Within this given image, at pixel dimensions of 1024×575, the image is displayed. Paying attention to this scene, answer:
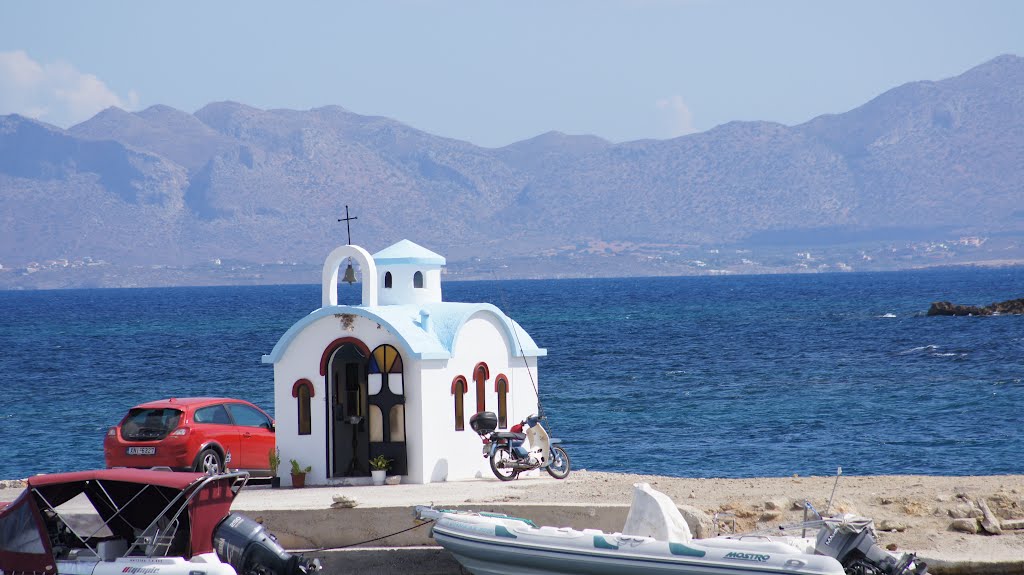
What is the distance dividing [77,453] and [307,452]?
1845 cm

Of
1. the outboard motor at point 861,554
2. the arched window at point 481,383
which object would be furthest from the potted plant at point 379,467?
the outboard motor at point 861,554

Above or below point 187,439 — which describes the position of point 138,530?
below

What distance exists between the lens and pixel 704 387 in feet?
173

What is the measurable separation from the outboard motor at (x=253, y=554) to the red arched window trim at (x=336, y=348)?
19.4ft

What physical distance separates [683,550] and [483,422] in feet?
23.3

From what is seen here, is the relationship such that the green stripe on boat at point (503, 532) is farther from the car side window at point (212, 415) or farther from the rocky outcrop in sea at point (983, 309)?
the rocky outcrop in sea at point (983, 309)

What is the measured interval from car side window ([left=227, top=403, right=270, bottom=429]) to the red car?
0.11 feet

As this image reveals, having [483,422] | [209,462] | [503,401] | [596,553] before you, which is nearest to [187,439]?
[209,462]

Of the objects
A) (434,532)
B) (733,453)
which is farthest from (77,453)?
(434,532)

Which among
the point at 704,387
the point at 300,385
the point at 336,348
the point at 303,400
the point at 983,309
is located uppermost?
the point at 336,348

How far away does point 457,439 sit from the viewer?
854 inches

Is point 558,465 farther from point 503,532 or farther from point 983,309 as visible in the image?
point 983,309

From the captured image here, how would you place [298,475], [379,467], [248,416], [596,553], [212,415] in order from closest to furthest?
[596,553]
[379,467]
[298,475]
[212,415]
[248,416]

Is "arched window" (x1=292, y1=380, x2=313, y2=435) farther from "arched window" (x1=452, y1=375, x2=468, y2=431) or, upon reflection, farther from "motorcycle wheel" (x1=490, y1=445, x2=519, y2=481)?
"motorcycle wheel" (x1=490, y1=445, x2=519, y2=481)
